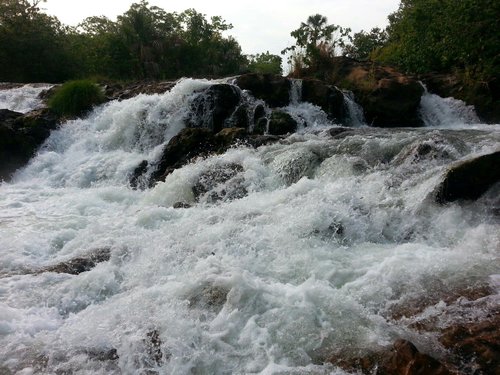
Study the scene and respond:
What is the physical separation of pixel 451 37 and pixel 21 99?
14553 mm

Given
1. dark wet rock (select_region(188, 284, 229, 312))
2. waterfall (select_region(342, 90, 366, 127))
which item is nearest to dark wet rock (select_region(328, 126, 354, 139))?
waterfall (select_region(342, 90, 366, 127))

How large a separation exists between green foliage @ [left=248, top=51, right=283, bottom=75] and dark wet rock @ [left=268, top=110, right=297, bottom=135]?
22181 millimetres

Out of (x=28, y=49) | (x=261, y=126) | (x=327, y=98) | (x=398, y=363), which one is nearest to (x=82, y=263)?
(x=398, y=363)

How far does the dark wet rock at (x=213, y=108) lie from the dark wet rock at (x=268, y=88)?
0.99 meters

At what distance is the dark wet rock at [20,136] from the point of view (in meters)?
11.1

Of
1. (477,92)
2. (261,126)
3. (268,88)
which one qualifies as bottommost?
(261,126)

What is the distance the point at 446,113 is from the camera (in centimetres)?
1298

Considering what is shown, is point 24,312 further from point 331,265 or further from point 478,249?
point 478,249

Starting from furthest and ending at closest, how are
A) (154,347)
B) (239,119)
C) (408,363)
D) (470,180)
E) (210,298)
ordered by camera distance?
(239,119) → (470,180) → (210,298) → (154,347) → (408,363)

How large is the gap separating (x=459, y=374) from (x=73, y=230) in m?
5.58

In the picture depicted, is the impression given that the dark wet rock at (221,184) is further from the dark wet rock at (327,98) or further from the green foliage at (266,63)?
the green foliage at (266,63)

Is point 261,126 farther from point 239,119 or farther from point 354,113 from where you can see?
point 354,113

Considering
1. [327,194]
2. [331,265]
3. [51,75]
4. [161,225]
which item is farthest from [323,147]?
[51,75]

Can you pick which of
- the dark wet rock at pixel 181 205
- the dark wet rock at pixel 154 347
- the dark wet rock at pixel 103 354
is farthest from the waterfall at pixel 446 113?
the dark wet rock at pixel 103 354
